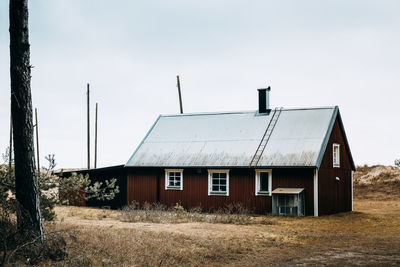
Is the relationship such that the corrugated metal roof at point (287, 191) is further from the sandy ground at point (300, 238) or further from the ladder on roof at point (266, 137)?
the ladder on roof at point (266, 137)

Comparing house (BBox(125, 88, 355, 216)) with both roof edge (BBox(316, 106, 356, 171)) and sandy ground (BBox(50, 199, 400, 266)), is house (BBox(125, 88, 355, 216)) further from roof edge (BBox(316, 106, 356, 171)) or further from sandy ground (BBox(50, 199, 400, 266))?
sandy ground (BBox(50, 199, 400, 266))

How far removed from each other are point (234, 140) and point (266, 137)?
1.97 meters

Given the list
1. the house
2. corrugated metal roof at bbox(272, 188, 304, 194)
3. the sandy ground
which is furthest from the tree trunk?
the house

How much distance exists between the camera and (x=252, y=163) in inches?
1123

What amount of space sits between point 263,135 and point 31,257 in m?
20.7

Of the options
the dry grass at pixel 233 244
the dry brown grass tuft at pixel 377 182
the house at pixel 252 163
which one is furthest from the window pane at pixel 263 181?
the dry brown grass tuft at pixel 377 182

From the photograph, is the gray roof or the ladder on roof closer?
the gray roof

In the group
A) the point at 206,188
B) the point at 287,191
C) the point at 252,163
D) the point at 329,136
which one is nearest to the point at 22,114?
the point at 287,191

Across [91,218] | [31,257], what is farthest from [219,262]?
[91,218]

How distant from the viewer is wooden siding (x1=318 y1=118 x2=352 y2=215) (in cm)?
2806

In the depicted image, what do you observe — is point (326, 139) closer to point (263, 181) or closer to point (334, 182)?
point (334, 182)

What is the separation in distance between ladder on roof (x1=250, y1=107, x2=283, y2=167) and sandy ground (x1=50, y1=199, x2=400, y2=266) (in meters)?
4.10

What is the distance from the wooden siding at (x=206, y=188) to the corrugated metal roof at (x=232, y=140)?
549mm

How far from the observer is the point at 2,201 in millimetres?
12102
